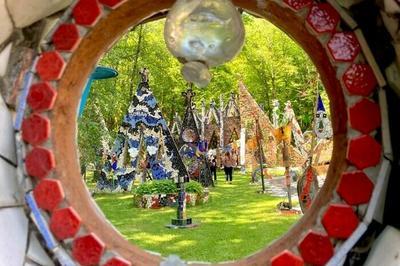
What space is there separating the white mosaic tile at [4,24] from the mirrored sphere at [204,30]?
0.55 m

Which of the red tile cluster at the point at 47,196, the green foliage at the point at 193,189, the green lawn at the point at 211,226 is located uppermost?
the red tile cluster at the point at 47,196

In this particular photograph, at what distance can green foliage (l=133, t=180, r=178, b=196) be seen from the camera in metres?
7.32

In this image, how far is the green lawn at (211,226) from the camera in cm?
470

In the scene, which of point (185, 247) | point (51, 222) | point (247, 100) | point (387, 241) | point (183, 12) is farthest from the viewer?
point (247, 100)

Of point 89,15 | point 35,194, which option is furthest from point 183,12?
point 35,194

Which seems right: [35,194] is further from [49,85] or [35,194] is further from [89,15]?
[89,15]

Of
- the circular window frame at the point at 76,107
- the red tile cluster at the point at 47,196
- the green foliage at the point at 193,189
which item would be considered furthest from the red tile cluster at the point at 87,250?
the green foliage at the point at 193,189

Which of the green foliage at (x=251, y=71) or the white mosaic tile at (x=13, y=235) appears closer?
the white mosaic tile at (x=13, y=235)

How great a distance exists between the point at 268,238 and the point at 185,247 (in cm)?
83

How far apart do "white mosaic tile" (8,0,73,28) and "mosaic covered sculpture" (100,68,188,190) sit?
5343 mm

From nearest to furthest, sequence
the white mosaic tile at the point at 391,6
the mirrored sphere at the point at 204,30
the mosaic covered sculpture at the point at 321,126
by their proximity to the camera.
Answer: the mirrored sphere at the point at 204,30, the white mosaic tile at the point at 391,6, the mosaic covered sculpture at the point at 321,126

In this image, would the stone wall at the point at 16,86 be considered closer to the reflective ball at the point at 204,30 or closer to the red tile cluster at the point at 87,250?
the red tile cluster at the point at 87,250

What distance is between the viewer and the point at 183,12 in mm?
1119

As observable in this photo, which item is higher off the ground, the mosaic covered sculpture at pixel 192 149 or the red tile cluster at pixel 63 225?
the mosaic covered sculpture at pixel 192 149
